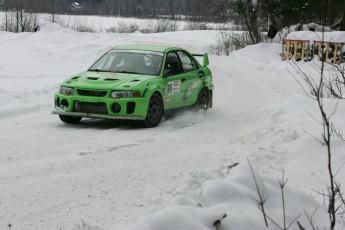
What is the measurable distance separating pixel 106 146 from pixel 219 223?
4808 millimetres

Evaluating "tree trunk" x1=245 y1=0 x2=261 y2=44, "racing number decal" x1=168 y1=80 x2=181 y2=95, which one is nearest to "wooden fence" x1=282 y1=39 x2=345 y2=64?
"tree trunk" x1=245 y1=0 x2=261 y2=44

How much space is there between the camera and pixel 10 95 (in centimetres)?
1405

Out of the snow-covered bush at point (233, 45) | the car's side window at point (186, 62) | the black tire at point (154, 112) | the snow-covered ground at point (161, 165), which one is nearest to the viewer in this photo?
the snow-covered ground at point (161, 165)

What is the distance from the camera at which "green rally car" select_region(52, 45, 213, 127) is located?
10.8 meters

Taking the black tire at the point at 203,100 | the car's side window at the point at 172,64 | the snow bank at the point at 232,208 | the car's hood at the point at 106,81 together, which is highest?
the car's side window at the point at 172,64

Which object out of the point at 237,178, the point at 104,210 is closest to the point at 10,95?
the point at 104,210

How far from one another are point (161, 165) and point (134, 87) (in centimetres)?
310

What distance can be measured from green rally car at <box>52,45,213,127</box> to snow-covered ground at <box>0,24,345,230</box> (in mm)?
310

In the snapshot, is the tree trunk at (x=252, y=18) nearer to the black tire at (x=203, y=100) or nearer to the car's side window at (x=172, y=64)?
the black tire at (x=203, y=100)

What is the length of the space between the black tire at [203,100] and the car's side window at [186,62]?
576mm

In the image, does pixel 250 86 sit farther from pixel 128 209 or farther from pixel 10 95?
pixel 128 209

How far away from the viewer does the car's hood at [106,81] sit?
1094cm

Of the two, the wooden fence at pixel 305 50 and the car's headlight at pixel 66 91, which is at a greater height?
the wooden fence at pixel 305 50

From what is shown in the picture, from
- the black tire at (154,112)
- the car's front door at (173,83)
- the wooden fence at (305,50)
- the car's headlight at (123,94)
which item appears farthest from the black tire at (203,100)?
the wooden fence at (305,50)
